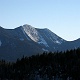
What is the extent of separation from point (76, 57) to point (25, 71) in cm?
2815

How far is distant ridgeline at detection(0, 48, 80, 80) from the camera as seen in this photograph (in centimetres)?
12725

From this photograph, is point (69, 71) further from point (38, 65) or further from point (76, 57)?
point (38, 65)

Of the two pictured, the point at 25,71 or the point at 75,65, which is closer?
the point at 75,65

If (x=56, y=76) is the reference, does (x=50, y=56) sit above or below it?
above

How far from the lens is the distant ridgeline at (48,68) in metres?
127

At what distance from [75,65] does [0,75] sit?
47787 millimetres

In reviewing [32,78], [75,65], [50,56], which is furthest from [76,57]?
[32,78]

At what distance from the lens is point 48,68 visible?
136 meters

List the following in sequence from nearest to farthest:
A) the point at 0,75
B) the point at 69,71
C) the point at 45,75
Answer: the point at 69,71 → the point at 45,75 → the point at 0,75

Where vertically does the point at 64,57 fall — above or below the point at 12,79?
above

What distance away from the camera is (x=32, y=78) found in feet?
460

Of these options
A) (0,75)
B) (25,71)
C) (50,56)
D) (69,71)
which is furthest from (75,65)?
(0,75)

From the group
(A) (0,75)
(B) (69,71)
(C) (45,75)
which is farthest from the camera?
(A) (0,75)

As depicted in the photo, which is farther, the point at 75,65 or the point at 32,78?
the point at 32,78
